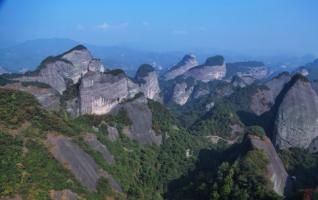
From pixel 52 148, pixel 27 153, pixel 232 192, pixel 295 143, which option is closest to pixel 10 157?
pixel 27 153

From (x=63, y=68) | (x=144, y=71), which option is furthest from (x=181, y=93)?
(x=63, y=68)

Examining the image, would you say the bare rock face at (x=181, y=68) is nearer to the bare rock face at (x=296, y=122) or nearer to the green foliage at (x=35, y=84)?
the green foliage at (x=35, y=84)

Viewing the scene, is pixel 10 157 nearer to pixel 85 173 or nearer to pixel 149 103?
pixel 85 173

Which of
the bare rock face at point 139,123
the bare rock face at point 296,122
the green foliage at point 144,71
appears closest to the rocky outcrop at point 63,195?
the bare rock face at point 139,123

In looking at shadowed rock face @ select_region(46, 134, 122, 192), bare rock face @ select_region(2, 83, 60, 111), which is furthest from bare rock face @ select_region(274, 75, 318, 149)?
bare rock face @ select_region(2, 83, 60, 111)

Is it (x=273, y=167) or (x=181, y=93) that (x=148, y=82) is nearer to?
(x=181, y=93)
